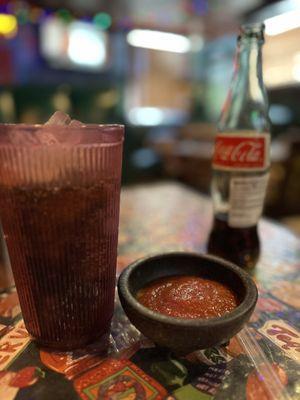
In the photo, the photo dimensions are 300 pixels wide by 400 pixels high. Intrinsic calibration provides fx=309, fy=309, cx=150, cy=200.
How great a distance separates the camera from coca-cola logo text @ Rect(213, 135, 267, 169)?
2.19ft

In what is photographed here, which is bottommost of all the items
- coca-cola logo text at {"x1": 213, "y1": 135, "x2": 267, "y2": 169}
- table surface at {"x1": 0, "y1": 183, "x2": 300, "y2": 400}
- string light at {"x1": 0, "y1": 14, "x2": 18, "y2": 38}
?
table surface at {"x1": 0, "y1": 183, "x2": 300, "y2": 400}

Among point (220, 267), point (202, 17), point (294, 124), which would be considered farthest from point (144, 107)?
point (220, 267)

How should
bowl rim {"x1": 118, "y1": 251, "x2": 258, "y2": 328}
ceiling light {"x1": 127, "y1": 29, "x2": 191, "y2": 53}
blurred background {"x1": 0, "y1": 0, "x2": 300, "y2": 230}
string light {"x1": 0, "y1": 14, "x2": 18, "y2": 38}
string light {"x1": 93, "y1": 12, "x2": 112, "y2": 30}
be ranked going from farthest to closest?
ceiling light {"x1": 127, "y1": 29, "x2": 191, "y2": 53} → string light {"x1": 93, "y1": 12, "x2": 112, "y2": 30} → string light {"x1": 0, "y1": 14, "x2": 18, "y2": 38} → blurred background {"x1": 0, "y1": 0, "x2": 300, "y2": 230} → bowl rim {"x1": 118, "y1": 251, "x2": 258, "y2": 328}

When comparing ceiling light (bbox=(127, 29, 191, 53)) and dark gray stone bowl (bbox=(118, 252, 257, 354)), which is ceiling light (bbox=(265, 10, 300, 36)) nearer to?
ceiling light (bbox=(127, 29, 191, 53))

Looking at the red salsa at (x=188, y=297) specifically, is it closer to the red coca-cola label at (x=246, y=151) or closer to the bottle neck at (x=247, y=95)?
the red coca-cola label at (x=246, y=151)

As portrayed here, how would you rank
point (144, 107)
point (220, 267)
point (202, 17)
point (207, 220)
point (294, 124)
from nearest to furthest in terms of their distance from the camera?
point (220, 267) < point (207, 220) < point (294, 124) < point (202, 17) < point (144, 107)

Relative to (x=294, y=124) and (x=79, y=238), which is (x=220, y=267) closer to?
(x=79, y=238)

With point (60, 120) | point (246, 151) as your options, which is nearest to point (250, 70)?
point (246, 151)

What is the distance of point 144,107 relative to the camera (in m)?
5.27

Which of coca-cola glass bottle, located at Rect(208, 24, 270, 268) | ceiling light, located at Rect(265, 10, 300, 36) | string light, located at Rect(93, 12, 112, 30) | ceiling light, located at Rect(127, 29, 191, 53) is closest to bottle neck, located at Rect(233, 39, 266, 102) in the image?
coca-cola glass bottle, located at Rect(208, 24, 270, 268)

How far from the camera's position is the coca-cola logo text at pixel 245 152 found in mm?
669

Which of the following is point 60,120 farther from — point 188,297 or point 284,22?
point 284,22

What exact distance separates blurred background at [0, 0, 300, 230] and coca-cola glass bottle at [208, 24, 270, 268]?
1804 mm

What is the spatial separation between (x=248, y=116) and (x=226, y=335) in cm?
57
